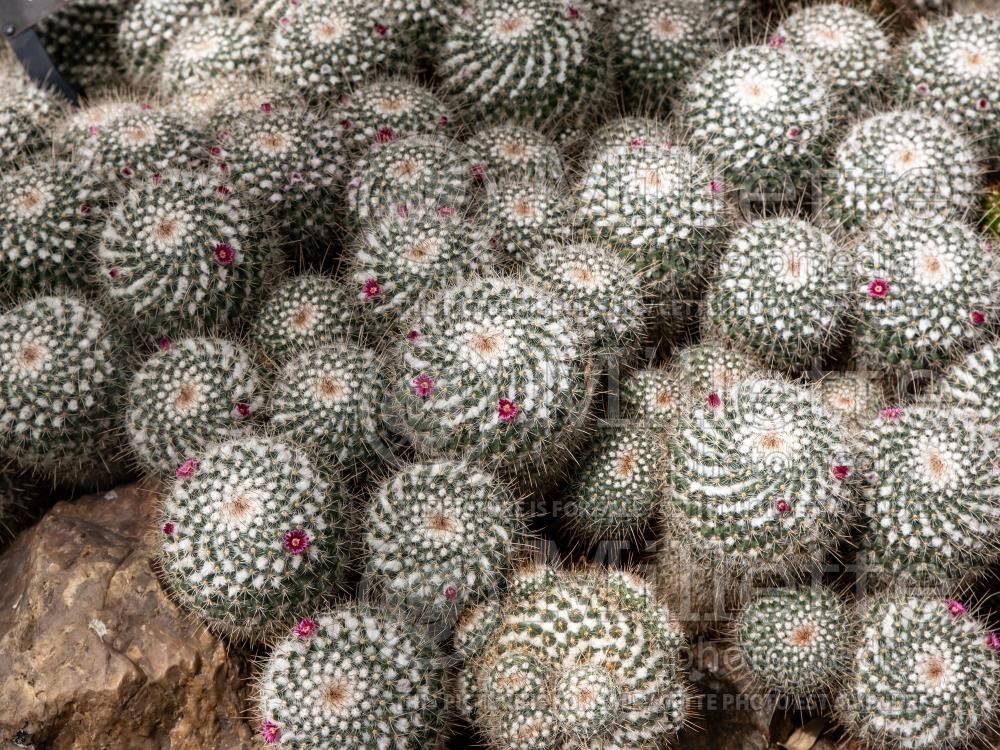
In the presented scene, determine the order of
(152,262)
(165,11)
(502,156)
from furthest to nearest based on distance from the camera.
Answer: (165,11) → (502,156) → (152,262)

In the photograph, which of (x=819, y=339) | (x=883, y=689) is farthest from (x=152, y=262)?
(x=883, y=689)

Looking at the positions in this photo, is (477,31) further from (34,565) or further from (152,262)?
(34,565)

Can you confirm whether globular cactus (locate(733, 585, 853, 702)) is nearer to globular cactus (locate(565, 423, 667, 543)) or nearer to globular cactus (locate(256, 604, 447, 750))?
globular cactus (locate(565, 423, 667, 543))

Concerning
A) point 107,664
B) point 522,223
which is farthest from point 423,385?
point 107,664

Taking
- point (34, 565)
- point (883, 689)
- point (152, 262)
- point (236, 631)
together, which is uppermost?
point (152, 262)

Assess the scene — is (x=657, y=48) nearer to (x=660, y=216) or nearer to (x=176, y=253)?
(x=660, y=216)

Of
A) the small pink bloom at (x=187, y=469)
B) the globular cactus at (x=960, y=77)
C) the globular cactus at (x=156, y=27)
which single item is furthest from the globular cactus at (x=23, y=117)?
the globular cactus at (x=960, y=77)
